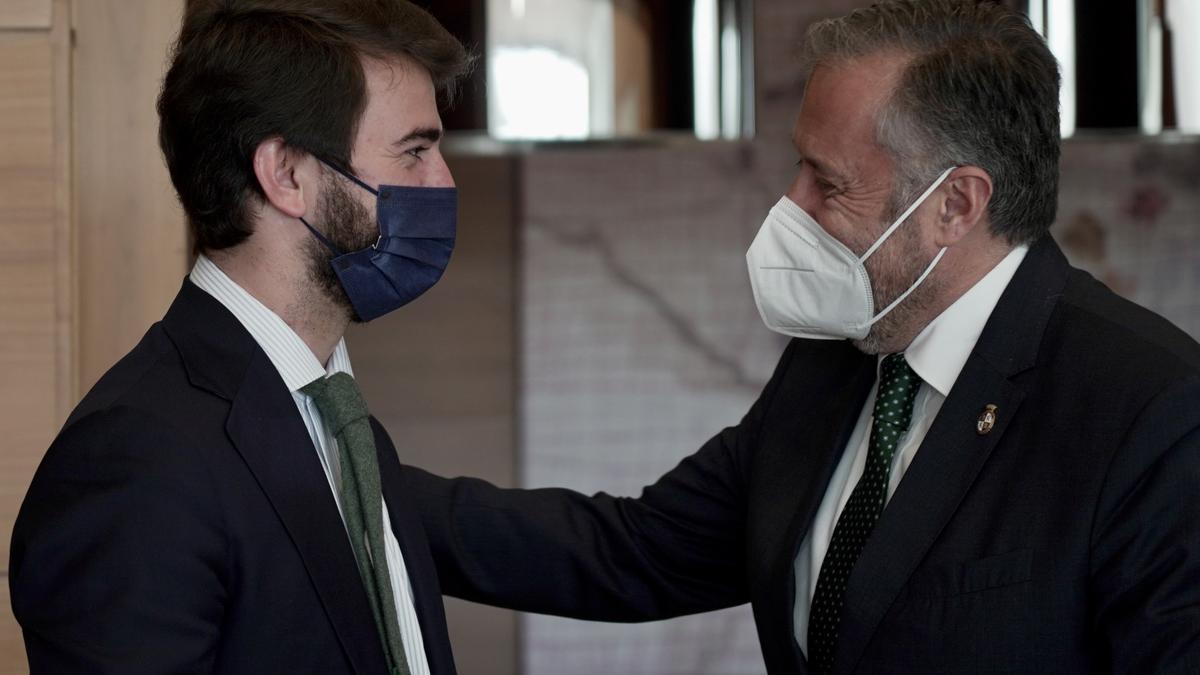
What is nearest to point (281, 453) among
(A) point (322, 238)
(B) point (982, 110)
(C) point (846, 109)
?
(A) point (322, 238)

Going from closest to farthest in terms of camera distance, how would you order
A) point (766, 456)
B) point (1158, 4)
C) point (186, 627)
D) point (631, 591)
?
point (186, 627) → point (766, 456) → point (631, 591) → point (1158, 4)

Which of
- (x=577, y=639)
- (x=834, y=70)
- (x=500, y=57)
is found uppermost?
(x=500, y=57)

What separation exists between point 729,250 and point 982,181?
1.60m

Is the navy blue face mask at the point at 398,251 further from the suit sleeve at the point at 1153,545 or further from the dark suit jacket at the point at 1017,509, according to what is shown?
the suit sleeve at the point at 1153,545

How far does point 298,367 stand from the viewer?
156 cm

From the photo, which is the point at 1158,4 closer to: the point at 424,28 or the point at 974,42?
the point at 974,42

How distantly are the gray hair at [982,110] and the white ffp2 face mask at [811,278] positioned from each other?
0.04m

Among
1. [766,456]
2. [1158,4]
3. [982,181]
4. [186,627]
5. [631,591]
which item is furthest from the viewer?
[1158,4]

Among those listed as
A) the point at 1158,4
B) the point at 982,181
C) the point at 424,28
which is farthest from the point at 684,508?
the point at 1158,4

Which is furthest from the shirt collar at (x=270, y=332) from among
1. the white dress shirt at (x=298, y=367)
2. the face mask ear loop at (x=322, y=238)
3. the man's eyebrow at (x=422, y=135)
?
the man's eyebrow at (x=422, y=135)

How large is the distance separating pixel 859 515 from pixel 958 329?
0.26 m

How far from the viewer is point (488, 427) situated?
333 cm

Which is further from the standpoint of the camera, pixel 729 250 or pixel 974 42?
pixel 729 250

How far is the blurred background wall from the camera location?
316cm
